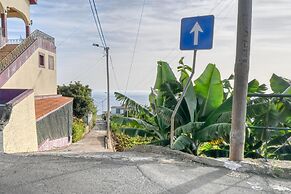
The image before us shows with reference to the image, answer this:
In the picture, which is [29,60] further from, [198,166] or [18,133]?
[198,166]

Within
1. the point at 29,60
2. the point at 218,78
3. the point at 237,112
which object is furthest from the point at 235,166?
the point at 29,60

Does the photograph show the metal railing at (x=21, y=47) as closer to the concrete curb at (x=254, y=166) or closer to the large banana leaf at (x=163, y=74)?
the large banana leaf at (x=163, y=74)

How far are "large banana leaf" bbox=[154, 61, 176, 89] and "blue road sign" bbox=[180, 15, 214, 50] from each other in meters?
2.97

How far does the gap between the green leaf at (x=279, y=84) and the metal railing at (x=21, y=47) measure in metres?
13.9

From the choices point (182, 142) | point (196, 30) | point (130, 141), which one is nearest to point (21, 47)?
point (130, 141)

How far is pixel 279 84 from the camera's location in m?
7.27

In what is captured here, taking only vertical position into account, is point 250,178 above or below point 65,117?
above

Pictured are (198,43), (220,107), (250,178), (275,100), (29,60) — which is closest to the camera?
(250,178)

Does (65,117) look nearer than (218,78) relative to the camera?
No

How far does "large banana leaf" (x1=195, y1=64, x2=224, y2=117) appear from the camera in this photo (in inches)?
277

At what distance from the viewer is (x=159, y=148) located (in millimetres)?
5344

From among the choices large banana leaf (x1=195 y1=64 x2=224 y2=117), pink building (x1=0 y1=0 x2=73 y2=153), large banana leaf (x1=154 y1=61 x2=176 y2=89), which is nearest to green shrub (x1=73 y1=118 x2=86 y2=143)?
pink building (x1=0 y1=0 x2=73 y2=153)

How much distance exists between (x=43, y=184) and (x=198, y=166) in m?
Result: 2.28

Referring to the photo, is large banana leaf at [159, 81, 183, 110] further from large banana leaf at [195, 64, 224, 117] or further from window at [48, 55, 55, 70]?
window at [48, 55, 55, 70]
